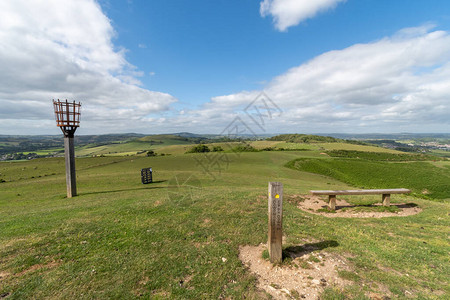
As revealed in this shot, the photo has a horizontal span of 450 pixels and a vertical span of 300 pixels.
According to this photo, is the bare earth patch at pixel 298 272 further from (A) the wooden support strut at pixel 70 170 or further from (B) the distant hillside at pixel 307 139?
(B) the distant hillside at pixel 307 139

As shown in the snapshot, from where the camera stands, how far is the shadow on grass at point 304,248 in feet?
18.5

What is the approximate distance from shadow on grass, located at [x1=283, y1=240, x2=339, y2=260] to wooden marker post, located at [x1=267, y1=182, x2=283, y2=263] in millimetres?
556

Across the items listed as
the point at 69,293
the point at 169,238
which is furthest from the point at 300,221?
the point at 69,293

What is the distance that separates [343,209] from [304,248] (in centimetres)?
615

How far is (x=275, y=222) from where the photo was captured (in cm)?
524

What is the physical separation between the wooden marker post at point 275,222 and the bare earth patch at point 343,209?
606 cm

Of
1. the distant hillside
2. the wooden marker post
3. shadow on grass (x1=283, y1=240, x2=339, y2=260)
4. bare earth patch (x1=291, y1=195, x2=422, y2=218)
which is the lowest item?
bare earth patch (x1=291, y1=195, x2=422, y2=218)

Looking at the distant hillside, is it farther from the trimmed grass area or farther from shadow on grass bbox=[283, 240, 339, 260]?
shadow on grass bbox=[283, 240, 339, 260]

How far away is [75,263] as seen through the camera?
208 inches

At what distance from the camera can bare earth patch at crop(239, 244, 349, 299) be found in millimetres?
4309

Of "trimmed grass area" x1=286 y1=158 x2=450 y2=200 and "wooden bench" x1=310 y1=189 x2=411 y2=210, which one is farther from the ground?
"wooden bench" x1=310 y1=189 x2=411 y2=210

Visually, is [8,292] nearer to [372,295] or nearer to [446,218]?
[372,295]

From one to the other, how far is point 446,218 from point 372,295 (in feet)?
29.3

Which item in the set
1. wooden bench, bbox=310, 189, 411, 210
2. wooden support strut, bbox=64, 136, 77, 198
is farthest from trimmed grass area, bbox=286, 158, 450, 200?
wooden support strut, bbox=64, 136, 77, 198
